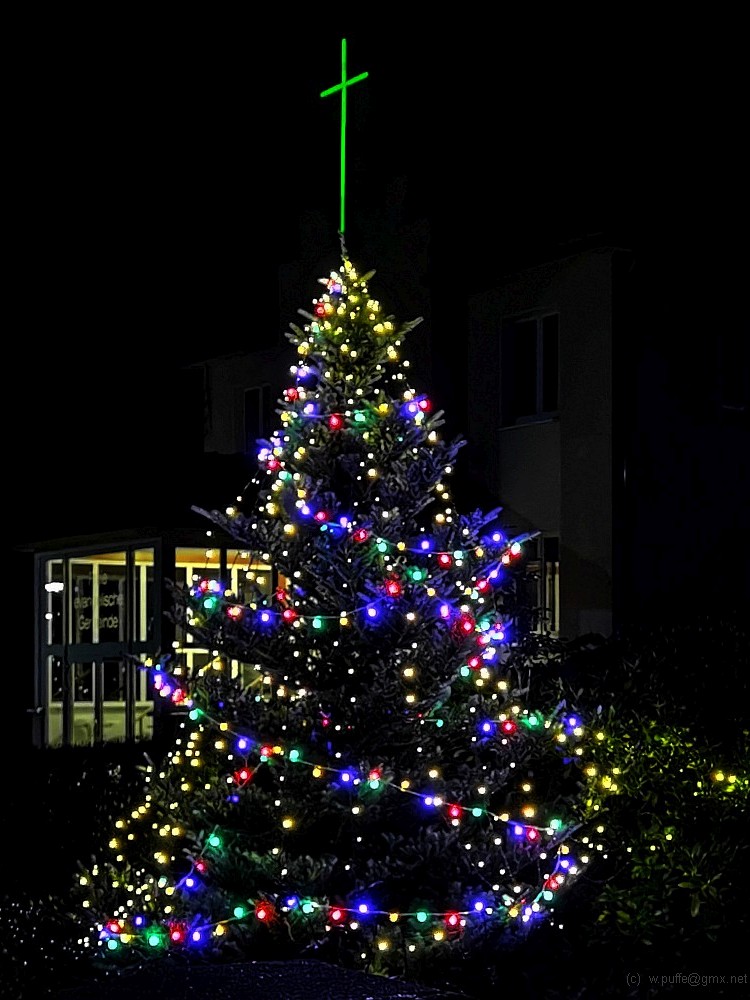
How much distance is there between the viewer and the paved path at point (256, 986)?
11.7ft

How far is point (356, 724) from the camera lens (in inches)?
313

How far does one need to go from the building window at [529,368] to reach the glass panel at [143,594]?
4.49 m

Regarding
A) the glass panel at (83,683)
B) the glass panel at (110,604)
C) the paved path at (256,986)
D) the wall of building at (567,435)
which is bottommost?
the glass panel at (83,683)

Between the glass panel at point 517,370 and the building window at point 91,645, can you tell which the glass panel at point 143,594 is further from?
the glass panel at point 517,370

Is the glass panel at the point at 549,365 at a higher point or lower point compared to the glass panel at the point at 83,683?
higher

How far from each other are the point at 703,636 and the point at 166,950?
160 inches

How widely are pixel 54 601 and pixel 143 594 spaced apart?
1991 millimetres

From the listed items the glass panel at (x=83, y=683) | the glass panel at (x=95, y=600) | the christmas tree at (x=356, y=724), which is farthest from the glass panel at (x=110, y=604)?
the christmas tree at (x=356, y=724)

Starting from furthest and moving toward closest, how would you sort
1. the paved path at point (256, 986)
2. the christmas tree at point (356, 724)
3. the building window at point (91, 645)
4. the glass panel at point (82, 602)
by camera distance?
1. the glass panel at point (82, 602)
2. the building window at point (91, 645)
3. the christmas tree at point (356, 724)
4. the paved path at point (256, 986)

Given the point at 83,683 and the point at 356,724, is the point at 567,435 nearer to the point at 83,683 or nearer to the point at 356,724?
the point at 83,683

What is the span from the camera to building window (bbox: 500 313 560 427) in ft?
54.3

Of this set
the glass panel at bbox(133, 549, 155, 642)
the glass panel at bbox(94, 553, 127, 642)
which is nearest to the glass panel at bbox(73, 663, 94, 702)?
the glass panel at bbox(94, 553, 127, 642)

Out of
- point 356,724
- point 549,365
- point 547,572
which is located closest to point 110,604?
point 547,572

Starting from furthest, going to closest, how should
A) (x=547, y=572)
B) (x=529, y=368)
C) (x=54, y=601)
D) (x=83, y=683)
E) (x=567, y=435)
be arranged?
(x=54, y=601), (x=83, y=683), (x=529, y=368), (x=547, y=572), (x=567, y=435)
